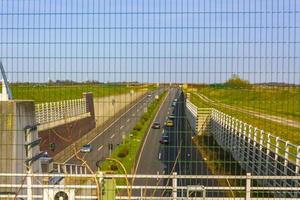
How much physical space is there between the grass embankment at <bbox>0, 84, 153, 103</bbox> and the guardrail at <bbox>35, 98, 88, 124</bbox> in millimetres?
479

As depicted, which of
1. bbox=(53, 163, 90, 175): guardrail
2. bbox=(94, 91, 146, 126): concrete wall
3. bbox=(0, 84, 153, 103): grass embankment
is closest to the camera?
bbox=(0, 84, 153, 103): grass embankment

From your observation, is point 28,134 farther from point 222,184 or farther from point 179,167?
point 222,184

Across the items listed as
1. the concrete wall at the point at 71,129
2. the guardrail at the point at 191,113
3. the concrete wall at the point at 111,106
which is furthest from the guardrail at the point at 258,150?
the concrete wall at the point at 71,129

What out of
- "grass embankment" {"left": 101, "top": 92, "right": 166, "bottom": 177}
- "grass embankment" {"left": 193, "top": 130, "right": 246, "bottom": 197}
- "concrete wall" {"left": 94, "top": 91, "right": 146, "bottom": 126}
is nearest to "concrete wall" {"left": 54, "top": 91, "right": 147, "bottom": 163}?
"concrete wall" {"left": 94, "top": 91, "right": 146, "bottom": 126}

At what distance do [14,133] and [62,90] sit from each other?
108cm

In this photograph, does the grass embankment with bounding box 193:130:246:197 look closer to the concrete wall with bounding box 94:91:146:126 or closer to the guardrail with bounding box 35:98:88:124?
the concrete wall with bounding box 94:91:146:126

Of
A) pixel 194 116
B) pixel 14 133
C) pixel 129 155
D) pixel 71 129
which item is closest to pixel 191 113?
pixel 194 116

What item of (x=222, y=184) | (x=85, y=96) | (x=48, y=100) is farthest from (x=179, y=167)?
(x=48, y=100)

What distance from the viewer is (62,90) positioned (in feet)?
18.4

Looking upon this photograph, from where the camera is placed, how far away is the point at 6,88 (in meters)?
6.68

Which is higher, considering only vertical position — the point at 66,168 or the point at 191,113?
the point at 191,113

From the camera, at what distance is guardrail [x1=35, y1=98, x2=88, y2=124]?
6637 mm

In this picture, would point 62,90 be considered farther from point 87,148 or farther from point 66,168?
point 66,168

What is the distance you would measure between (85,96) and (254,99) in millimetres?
2372
